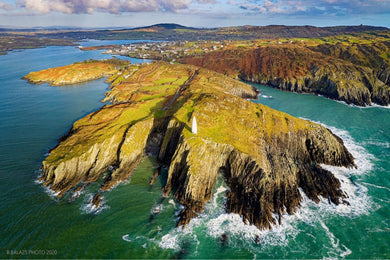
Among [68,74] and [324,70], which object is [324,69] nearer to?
[324,70]

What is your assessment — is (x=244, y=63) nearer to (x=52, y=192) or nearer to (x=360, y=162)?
(x=360, y=162)

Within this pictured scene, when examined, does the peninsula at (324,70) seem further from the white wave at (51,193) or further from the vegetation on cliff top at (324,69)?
the white wave at (51,193)

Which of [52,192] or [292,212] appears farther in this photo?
[52,192]

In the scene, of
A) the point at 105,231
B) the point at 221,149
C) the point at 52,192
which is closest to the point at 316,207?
the point at 221,149

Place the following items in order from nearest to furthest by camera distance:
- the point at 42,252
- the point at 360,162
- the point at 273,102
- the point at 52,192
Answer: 1. the point at 42,252
2. the point at 52,192
3. the point at 360,162
4. the point at 273,102

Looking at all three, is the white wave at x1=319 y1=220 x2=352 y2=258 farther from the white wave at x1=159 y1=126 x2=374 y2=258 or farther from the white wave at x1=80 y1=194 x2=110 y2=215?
the white wave at x1=80 y1=194 x2=110 y2=215

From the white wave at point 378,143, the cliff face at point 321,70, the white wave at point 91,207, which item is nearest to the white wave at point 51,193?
the white wave at point 91,207

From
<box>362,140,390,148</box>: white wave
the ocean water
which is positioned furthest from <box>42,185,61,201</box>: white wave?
<box>362,140,390,148</box>: white wave
